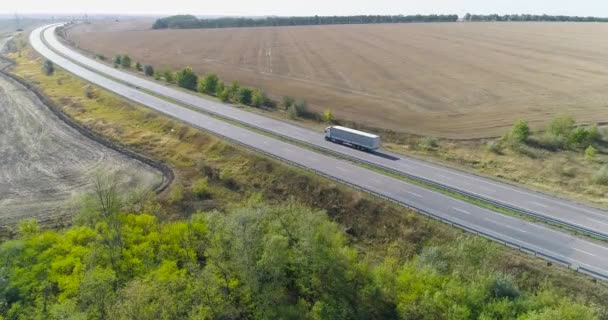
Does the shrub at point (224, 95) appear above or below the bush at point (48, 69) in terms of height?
above

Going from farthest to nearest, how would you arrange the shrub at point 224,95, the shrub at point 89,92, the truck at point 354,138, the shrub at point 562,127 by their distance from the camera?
1. the shrub at point 89,92
2. the shrub at point 224,95
3. the shrub at point 562,127
4. the truck at point 354,138

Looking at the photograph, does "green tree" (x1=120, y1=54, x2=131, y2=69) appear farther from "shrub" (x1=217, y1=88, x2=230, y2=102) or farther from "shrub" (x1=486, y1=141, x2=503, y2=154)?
"shrub" (x1=486, y1=141, x2=503, y2=154)

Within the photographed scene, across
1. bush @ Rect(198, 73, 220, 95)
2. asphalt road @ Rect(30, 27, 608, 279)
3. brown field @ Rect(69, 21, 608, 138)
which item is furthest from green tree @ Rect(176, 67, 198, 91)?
asphalt road @ Rect(30, 27, 608, 279)

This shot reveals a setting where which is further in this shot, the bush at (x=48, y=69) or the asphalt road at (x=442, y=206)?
the bush at (x=48, y=69)

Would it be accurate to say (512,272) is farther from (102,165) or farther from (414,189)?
(102,165)

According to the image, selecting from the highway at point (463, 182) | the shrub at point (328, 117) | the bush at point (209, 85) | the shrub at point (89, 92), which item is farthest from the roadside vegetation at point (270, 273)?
the shrub at point (89, 92)

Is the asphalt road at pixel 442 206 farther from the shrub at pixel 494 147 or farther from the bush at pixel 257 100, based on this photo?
the shrub at pixel 494 147

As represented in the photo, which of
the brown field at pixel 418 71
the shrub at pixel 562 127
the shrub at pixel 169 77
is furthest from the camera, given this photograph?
the shrub at pixel 169 77
